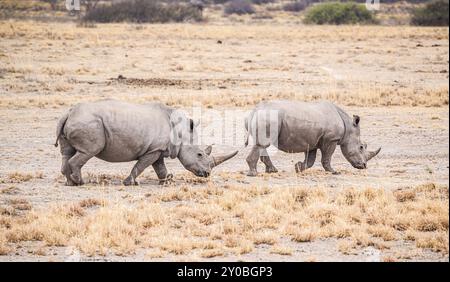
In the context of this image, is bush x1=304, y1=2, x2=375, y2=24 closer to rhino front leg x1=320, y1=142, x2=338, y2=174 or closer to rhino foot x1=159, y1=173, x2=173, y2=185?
rhino front leg x1=320, y1=142, x2=338, y2=174

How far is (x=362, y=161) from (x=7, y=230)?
6182mm

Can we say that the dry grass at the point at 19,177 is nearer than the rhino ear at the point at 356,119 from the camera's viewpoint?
Yes

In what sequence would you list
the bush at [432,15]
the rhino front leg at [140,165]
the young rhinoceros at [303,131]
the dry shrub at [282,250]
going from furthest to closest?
the bush at [432,15], the young rhinoceros at [303,131], the rhino front leg at [140,165], the dry shrub at [282,250]

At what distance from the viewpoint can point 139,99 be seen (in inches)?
800

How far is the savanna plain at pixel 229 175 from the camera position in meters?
9.16

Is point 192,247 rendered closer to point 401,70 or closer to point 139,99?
point 139,99

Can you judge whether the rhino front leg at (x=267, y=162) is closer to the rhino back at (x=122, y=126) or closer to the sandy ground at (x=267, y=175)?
the sandy ground at (x=267, y=175)

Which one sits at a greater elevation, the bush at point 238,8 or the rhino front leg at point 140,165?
the rhino front leg at point 140,165

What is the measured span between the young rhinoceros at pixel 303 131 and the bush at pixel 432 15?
3769 centimetres

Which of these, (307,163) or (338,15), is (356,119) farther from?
(338,15)

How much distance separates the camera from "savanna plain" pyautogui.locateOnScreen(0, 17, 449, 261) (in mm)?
9156

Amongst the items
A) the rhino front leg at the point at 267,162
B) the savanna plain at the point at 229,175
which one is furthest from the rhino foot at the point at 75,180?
the rhino front leg at the point at 267,162

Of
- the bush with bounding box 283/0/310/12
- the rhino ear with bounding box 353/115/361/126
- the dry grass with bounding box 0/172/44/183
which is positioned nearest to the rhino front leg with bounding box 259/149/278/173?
the rhino ear with bounding box 353/115/361/126
